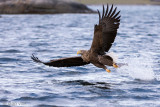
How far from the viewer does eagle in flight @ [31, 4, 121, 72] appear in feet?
32.6

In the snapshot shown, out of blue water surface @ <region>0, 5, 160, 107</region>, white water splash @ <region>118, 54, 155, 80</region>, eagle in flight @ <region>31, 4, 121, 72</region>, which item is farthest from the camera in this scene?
white water splash @ <region>118, 54, 155, 80</region>

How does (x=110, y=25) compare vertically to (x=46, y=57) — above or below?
above

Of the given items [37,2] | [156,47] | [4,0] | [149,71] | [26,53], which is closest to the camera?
[149,71]

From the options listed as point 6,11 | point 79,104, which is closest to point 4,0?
point 6,11

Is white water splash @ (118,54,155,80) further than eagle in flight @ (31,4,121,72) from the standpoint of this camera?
Yes

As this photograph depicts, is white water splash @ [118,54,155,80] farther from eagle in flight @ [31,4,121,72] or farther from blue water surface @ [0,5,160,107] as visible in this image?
eagle in flight @ [31,4,121,72]

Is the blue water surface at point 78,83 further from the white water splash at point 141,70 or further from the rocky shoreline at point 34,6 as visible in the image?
the rocky shoreline at point 34,6

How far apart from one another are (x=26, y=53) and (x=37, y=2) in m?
27.5

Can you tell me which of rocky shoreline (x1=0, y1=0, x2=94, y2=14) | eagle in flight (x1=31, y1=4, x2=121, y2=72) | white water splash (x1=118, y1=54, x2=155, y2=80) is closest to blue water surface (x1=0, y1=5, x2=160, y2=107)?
white water splash (x1=118, y1=54, x2=155, y2=80)

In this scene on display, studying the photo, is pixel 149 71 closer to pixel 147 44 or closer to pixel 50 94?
pixel 50 94

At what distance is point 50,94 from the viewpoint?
29.7 feet

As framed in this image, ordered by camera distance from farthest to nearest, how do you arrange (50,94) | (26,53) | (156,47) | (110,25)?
(156,47)
(26,53)
(110,25)
(50,94)

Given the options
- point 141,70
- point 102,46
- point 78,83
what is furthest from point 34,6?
point 102,46

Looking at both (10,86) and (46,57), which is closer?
(10,86)
